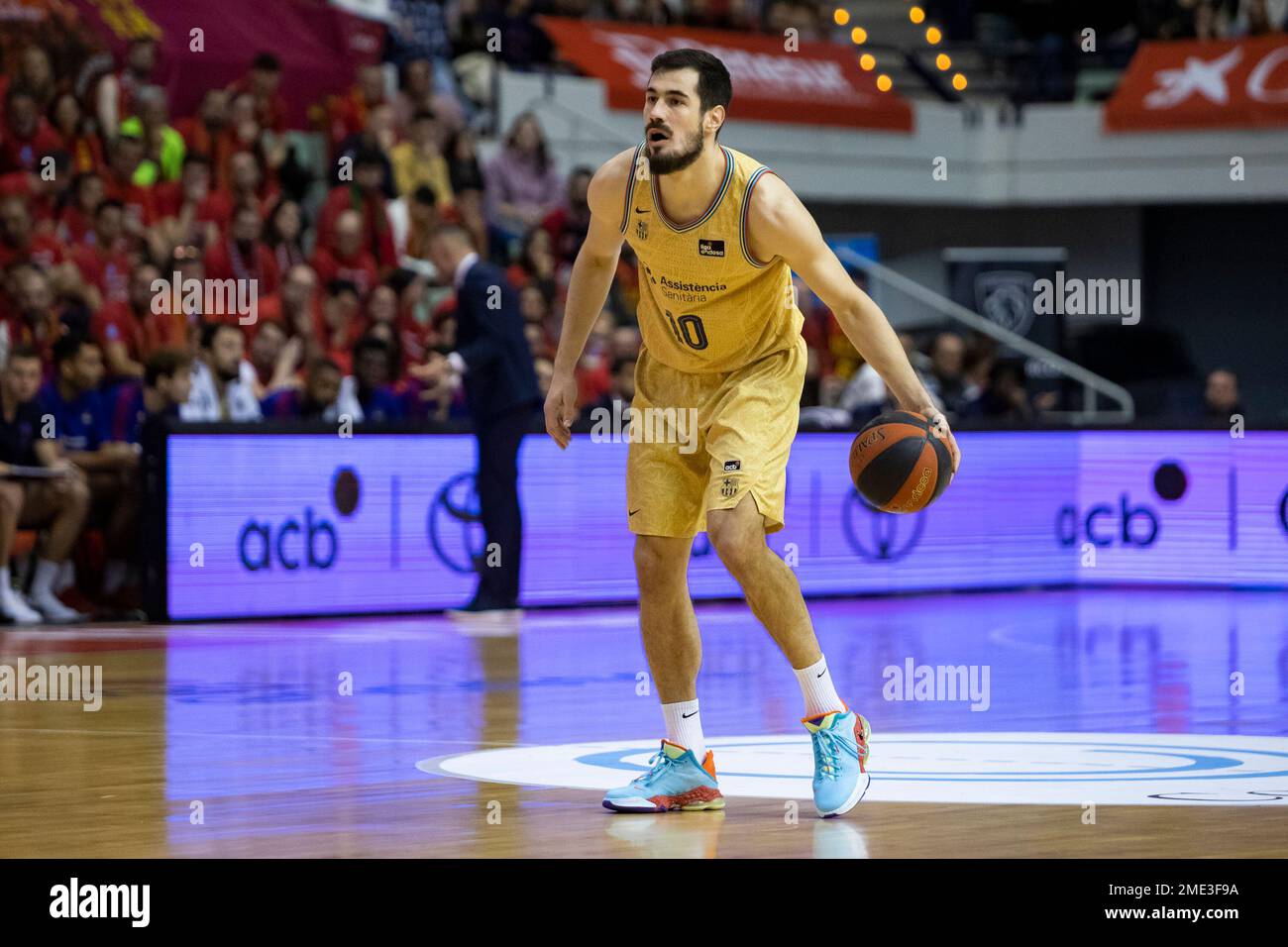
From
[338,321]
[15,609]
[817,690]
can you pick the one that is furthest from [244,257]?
[817,690]

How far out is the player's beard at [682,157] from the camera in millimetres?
6371

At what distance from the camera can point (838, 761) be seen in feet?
20.9

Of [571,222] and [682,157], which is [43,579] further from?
[682,157]

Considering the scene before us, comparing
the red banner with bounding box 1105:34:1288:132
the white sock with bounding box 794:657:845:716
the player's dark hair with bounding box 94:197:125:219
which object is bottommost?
the white sock with bounding box 794:657:845:716

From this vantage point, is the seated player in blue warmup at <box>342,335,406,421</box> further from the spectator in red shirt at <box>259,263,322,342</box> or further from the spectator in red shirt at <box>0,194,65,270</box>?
the spectator in red shirt at <box>0,194,65,270</box>

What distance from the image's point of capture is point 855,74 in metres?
23.7

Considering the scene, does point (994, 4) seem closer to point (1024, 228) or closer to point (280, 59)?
point (1024, 228)

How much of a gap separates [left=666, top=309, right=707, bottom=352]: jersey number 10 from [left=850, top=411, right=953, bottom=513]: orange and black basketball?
55cm

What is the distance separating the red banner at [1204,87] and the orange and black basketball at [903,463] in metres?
17.3

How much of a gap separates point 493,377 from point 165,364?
206 centimetres

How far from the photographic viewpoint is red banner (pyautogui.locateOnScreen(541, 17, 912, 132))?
68.8 ft

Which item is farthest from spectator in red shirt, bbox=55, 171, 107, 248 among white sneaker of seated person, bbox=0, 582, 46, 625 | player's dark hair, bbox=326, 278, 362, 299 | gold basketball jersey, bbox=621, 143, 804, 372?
gold basketball jersey, bbox=621, 143, 804, 372

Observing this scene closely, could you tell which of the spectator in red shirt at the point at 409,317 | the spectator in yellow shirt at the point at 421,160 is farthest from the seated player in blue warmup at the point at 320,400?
the spectator in yellow shirt at the point at 421,160
